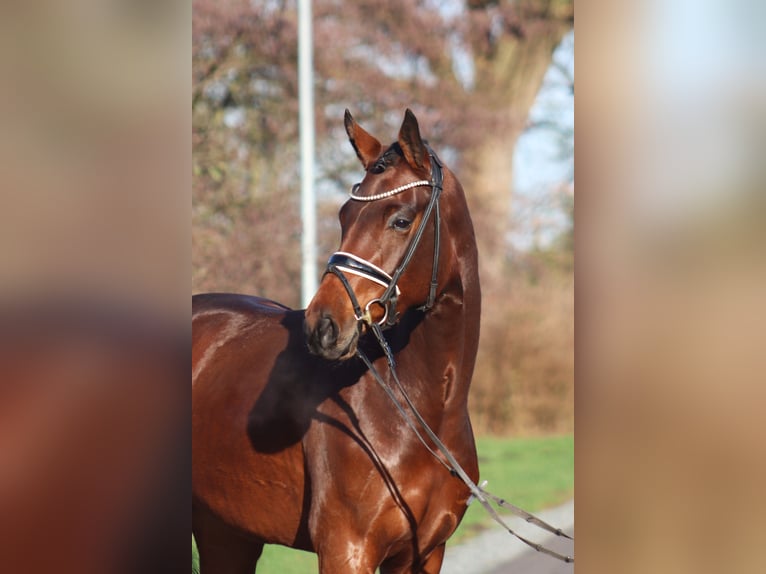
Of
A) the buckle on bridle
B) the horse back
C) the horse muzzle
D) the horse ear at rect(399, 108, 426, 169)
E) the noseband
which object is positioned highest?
the horse ear at rect(399, 108, 426, 169)

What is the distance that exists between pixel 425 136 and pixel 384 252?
994 centimetres

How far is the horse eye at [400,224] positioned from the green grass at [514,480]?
12.1 feet

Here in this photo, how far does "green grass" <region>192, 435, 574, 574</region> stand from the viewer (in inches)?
257

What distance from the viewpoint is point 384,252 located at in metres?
2.91

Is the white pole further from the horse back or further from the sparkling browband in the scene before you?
the sparkling browband

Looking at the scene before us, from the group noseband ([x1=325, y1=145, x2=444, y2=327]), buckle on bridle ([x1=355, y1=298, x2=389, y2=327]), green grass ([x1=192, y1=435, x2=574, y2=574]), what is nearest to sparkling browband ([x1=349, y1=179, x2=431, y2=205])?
noseband ([x1=325, y1=145, x2=444, y2=327])

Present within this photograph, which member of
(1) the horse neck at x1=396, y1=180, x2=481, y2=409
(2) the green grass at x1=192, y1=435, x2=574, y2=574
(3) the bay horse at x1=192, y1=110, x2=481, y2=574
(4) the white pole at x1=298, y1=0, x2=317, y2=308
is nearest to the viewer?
(3) the bay horse at x1=192, y1=110, x2=481, y2=574

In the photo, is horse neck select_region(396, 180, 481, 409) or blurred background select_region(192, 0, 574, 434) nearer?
horse neck select_region(396, 180, 481, 409)

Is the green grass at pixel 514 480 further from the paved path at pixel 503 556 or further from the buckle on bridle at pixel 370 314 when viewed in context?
the buckle on bridle at pixel 370 314

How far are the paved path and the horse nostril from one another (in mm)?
3821

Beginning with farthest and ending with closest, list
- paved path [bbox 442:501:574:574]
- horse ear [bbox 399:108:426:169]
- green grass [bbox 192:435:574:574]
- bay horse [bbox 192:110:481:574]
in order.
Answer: green grass [bbox 192:435:574:574], paved path [bbox 442:501:574:574], horse ear [bbox 399:108:426:169], bay horse [bbox 192:110:481:574]
